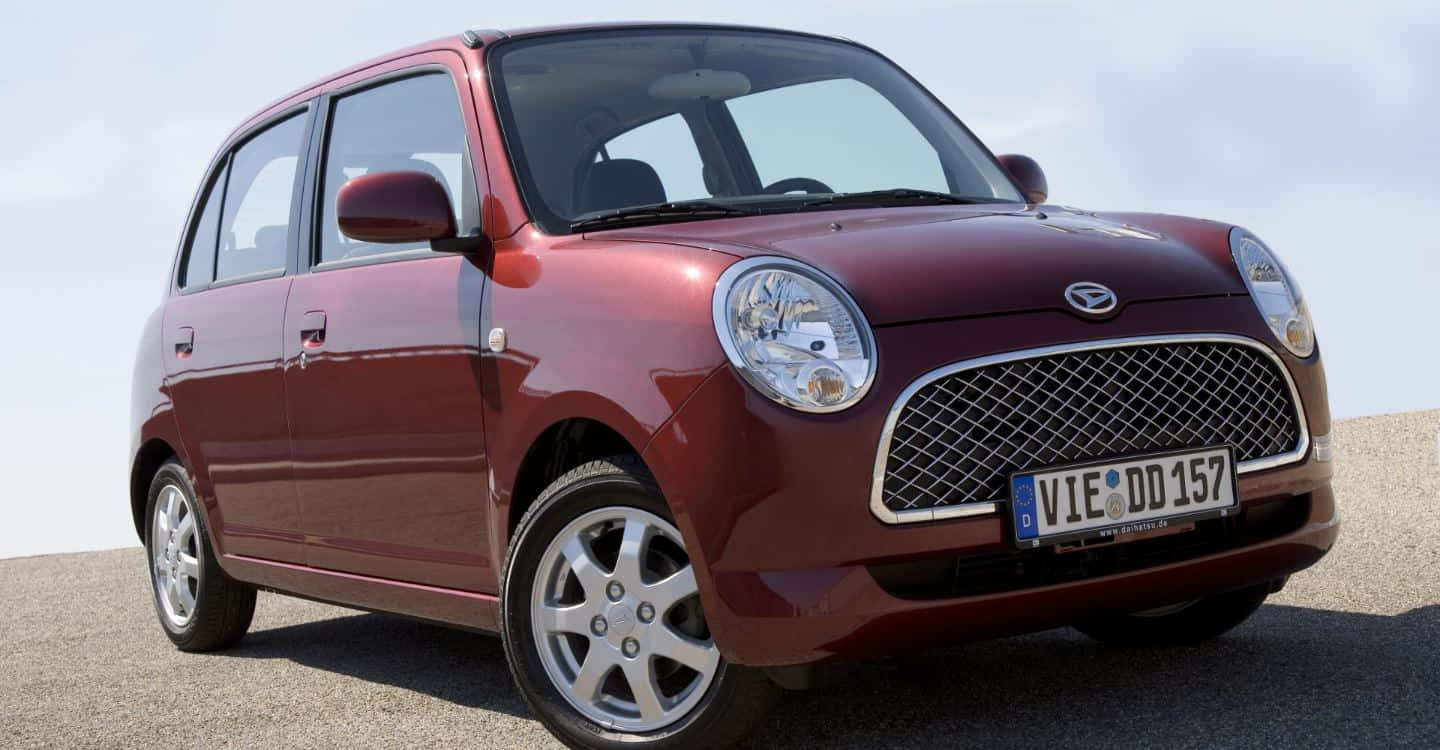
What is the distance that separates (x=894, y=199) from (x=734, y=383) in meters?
1.33

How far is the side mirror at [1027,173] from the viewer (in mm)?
5164

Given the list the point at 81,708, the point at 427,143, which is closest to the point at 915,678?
the point at 427,143

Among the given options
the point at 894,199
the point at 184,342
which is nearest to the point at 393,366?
the point at 894,199

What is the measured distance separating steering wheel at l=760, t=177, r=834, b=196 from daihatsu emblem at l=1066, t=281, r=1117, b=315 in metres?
1.15

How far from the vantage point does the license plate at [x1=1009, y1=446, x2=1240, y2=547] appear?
11.2ft

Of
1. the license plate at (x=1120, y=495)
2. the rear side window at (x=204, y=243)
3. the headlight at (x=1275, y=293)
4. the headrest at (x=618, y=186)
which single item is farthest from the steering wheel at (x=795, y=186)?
the rear side window at (x=204, y=243)

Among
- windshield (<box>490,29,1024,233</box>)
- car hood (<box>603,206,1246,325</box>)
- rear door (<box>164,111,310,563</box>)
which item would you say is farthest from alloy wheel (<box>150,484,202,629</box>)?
car hood (<box>603,206,1246,325</box>)

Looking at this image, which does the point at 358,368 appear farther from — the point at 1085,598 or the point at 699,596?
the point at 1085,598

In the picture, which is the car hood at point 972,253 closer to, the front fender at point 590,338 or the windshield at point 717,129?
the front fender at point 590,338

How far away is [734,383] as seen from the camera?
3.36 metres

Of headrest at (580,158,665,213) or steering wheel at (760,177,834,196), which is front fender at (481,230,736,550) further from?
steering wheel at (760,177,834,196)

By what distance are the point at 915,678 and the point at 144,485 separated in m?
3.64

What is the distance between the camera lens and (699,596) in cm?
357

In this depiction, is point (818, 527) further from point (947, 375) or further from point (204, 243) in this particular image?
point (204, 243)
